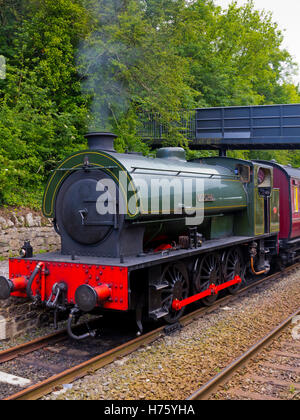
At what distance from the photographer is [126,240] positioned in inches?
225

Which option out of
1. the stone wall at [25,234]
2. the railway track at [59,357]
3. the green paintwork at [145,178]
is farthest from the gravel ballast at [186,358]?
the stone wall at [25,234]

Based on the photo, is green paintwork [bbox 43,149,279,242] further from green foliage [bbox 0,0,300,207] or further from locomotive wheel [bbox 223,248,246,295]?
green foliage [bbox 0,0,300,207]

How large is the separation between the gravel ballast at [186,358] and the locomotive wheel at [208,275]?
443mm

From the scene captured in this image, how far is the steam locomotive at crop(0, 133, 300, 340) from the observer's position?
5340 millimetres

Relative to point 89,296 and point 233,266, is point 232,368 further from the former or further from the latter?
point 233,266

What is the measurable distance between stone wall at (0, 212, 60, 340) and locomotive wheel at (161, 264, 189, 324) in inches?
81.0

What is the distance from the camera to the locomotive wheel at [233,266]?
820 cm

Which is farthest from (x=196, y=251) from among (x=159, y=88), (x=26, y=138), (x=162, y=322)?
(x=159, y=88)

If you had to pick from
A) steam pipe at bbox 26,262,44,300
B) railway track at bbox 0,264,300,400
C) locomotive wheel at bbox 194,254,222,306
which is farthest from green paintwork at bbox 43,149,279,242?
railway track at bbox 0,264,300,400

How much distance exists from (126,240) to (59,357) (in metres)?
1.79

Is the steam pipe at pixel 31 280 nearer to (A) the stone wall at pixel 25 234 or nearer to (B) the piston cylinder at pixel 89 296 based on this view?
(B) the piston cylinder at pixel 89 296

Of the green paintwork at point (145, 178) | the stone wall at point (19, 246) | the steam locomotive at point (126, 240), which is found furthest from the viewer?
the stone wall at point (19, 246)

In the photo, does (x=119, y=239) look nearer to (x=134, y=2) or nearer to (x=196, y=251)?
(x=196, y=251)
